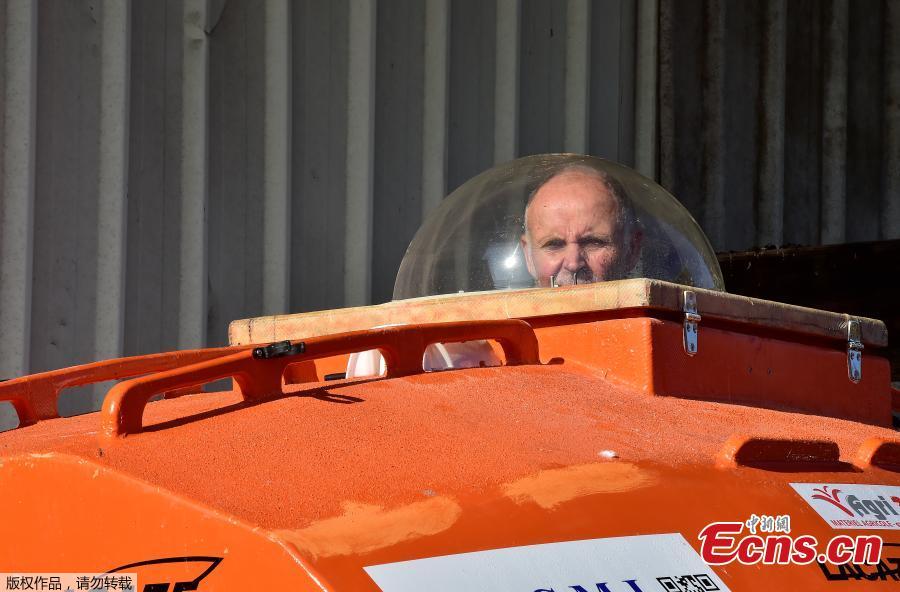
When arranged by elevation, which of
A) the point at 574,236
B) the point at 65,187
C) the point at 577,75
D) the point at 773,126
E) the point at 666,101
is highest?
the point at 577,75

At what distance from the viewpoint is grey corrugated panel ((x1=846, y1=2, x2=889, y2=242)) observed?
656 cm

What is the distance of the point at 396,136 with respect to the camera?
467 cm

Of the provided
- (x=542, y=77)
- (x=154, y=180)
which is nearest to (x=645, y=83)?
(x=542, y=77)

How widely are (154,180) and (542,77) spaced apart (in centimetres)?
205

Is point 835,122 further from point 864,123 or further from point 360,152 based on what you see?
point 360,152

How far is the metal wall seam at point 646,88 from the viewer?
5.61 meters

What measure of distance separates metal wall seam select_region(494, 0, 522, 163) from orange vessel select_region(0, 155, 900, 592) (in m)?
3.21

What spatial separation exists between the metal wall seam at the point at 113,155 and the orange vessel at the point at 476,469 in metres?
1.95

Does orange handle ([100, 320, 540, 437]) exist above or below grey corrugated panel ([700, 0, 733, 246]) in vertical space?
below

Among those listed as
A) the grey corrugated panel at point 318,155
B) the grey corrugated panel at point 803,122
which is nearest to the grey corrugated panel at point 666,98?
the grey corrugated panel at point 803,122

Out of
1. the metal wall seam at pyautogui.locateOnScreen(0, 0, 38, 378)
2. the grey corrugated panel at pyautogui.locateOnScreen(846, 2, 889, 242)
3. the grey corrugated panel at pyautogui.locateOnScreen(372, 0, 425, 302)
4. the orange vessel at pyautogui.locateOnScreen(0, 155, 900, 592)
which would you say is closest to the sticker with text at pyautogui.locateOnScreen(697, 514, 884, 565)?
the orange vessel at pyautogui.locateOnScreen(0, 155, 900, 592)

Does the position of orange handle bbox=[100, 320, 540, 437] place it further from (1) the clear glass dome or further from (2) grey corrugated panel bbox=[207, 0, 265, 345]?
(2) grey corrugated panel bbox=[207, 0, 265, 345]

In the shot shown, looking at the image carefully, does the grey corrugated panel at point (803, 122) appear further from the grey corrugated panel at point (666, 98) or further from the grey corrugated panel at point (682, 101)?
the grey corrugated panel at point (666, 98)

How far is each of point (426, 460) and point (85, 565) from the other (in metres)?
0.39
